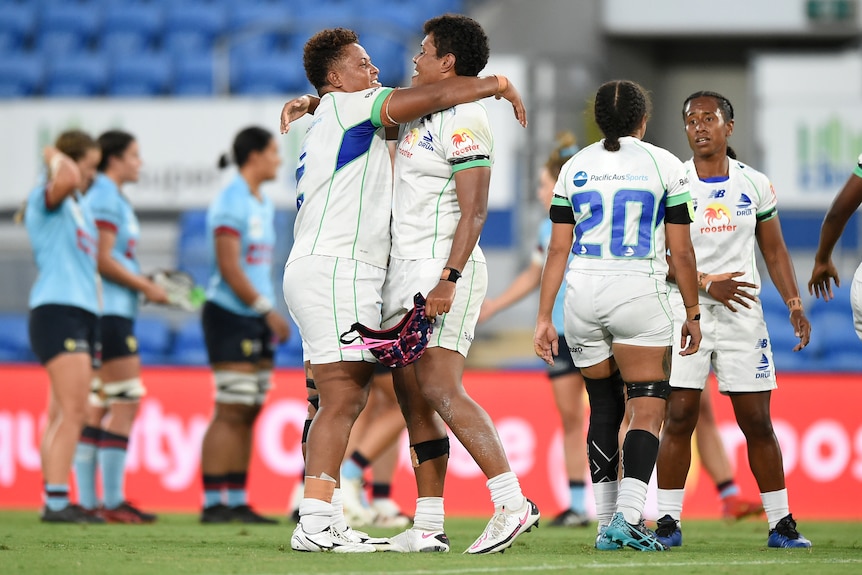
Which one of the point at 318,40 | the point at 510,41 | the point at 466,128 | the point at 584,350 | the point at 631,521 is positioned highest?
the point at 510,41

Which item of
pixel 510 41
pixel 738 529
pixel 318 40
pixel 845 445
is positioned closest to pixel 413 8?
pixel 510 41

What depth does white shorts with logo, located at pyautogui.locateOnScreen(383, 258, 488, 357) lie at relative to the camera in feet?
17.7

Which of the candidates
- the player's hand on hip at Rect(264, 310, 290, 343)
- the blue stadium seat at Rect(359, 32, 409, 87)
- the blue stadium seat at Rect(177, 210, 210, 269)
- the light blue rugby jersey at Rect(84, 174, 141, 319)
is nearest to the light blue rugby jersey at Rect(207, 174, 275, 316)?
the player's hand on hip at Rect(264, 310, 290, 343)

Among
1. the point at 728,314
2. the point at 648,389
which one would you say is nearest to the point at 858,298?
the point at 728,314

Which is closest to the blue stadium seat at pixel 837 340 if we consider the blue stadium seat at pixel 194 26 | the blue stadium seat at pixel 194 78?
the blue stadium seat at pixel 194 78

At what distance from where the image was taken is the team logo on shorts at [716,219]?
20.4ft

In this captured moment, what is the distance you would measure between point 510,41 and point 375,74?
397 inches

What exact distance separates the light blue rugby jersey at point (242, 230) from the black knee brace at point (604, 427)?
3262 mm

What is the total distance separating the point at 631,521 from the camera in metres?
5.43

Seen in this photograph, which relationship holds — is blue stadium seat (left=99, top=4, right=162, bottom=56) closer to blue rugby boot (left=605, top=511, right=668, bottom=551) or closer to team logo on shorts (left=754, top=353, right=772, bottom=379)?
team logo on shorts (left=754, top=353, right=772, bottom=379)

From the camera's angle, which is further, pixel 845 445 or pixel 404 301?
pixel 845 445

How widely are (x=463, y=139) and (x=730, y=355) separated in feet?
5.89

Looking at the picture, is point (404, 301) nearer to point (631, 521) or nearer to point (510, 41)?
point (631, 521)

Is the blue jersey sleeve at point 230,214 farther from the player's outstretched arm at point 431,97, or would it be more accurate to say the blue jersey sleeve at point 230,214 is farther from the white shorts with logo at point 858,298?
the white shorts with logo at point 858,298
